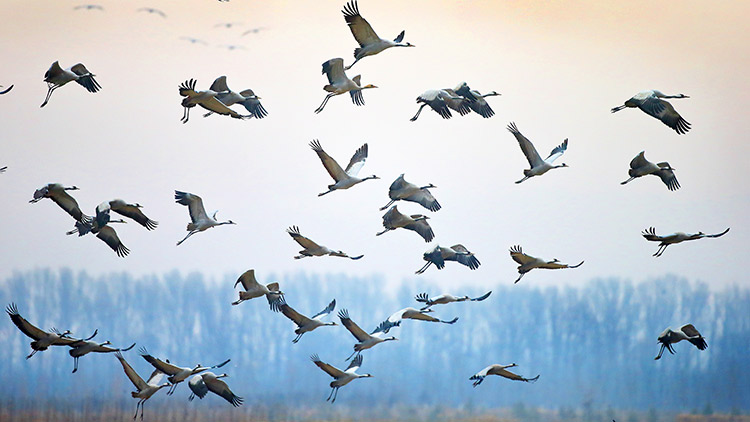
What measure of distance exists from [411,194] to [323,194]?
986 millimetres

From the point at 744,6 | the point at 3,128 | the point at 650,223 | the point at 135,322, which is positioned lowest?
the point at 135,322

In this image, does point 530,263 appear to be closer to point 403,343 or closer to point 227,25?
point 403,343

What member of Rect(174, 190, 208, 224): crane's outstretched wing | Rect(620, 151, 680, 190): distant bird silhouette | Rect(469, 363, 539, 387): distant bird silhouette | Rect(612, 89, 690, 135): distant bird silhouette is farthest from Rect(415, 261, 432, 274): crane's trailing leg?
Answer: Rect(612, 89, 690, 135): distant bird silhouette

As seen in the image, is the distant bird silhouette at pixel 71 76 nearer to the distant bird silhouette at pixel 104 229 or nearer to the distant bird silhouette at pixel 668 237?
the distant bird silhouette at pixel 104 229

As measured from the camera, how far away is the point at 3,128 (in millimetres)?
10406

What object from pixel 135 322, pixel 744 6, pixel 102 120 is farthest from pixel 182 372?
pixel 744 6

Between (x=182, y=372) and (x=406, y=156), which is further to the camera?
(x=406, y=156)

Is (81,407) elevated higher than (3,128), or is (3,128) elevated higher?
(3,128)

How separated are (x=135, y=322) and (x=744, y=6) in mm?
7459

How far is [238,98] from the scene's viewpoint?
9.62 meters

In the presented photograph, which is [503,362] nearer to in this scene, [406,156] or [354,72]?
[406,156]

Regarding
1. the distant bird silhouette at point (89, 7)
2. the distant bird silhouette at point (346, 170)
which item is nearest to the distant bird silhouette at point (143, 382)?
the distant bird silhouette at point (346, 170)

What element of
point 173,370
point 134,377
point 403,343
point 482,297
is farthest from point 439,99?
point 134,377

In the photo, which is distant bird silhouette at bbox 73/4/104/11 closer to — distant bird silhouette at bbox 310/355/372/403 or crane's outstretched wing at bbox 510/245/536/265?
distant bird silhouette at bbox 310/355/372/403
